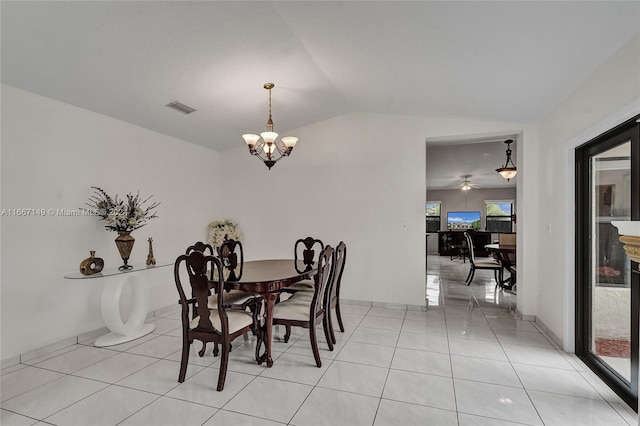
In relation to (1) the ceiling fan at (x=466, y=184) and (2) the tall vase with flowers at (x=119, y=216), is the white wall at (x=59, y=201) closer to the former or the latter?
(2) the tall vase with flowers at (x=119, y=216)

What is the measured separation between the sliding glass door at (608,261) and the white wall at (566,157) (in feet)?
0.28

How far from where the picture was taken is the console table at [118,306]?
3324mm

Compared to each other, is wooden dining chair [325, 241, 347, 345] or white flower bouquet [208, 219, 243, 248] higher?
white flower bouquet [208, 219, 243, 248]

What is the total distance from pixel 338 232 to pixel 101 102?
3455mm

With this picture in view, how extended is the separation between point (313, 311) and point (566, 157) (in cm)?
286

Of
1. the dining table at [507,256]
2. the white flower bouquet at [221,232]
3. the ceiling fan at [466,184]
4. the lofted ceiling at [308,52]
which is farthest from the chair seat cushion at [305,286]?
the ceiling fan at [466,184]

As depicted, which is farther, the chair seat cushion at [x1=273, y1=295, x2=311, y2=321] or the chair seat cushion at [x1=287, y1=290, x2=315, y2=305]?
the chair seat cushion at [x1=287, y1=290, x2=315, y2=305]

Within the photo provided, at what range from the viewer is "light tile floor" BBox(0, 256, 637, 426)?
205 cm

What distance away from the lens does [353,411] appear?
2104mm

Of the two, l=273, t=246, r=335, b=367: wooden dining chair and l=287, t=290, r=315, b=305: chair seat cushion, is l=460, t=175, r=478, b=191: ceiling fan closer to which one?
l=287, t=290, r=315, b=305: chair seat cushion

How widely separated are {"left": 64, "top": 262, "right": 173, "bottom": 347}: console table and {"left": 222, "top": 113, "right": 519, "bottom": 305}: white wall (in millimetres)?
2039

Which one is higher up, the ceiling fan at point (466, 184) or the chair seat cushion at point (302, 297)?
the ceiling fan at point (466, 184)

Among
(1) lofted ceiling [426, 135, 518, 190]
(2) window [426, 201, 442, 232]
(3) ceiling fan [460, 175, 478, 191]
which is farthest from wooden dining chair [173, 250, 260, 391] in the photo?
(2) window [426, 201, 442, 232]

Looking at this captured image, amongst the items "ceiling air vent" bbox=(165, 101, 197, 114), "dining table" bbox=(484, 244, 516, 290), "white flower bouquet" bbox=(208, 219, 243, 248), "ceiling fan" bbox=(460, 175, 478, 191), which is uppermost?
"ceiling air vent" bbox=(165, 101, 197, 114)
